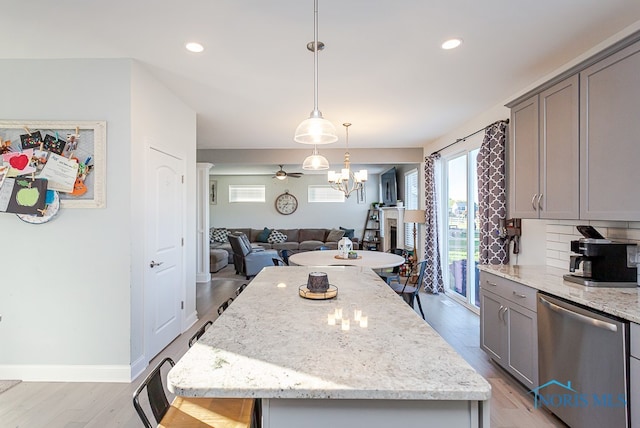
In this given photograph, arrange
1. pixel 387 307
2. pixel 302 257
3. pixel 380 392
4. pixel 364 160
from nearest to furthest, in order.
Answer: pixel 380 392, pixel 387 307, pixel 302 257, pixel 364 160

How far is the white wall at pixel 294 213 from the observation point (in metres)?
9.42

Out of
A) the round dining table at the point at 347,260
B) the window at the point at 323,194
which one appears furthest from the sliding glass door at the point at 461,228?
the window at the point at 323,194

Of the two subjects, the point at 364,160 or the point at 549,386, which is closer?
the point at 549,386

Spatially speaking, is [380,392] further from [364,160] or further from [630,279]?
[364,160]

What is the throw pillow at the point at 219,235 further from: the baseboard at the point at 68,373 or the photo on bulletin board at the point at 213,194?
the baseboard at the point at 68,373

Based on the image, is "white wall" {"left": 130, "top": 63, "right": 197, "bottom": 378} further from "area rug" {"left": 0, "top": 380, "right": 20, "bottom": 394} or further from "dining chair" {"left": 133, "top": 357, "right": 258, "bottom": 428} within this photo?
"dining chair" {"left": 133, "top": 357, "right": 258, "bottom": 428}

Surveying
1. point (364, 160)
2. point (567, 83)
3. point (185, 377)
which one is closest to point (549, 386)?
point (567, 83)

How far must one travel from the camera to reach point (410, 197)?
7094 millimetres

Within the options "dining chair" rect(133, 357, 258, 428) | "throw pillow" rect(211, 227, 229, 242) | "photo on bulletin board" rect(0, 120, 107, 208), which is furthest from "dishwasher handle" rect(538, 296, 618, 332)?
"throw pillow" rect(211, 227, 229, 242)

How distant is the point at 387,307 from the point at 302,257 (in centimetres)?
256

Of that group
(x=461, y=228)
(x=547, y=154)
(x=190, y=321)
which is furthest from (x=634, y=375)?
(x=190, y=321)

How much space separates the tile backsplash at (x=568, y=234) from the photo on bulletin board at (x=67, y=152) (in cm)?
372

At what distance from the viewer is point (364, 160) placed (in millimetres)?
5898

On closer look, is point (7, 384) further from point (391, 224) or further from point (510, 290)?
point (391, 224)
